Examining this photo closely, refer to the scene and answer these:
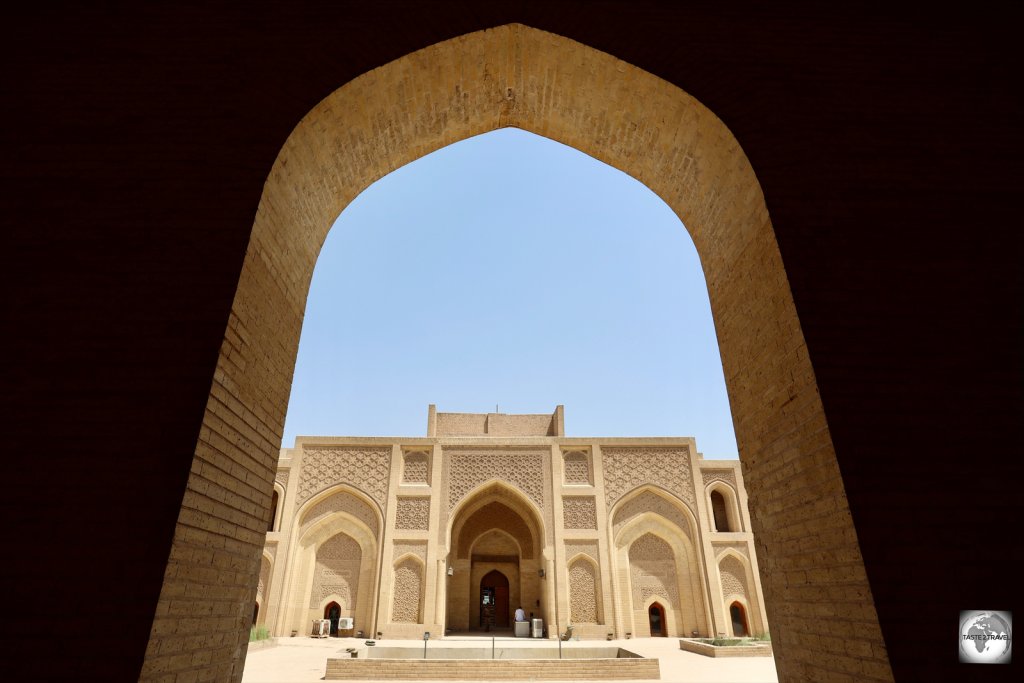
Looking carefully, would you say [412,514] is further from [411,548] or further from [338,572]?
[338,572]

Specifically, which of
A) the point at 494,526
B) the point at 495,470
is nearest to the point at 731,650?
the point at 495,470

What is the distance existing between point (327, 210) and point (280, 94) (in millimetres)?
839

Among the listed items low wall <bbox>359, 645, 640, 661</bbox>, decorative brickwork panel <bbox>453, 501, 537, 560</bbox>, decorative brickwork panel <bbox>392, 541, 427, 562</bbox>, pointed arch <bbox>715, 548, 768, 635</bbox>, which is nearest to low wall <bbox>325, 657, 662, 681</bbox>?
low wall <bbox>359, 645, 640, 661</bbox>

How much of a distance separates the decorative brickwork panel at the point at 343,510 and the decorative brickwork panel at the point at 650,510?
6.65 metres

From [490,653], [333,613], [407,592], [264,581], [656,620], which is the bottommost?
[490,653]

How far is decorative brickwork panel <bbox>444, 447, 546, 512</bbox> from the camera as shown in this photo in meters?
15.9

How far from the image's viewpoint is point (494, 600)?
18.1 m

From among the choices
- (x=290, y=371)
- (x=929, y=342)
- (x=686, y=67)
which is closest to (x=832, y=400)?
(x=929, y=342)

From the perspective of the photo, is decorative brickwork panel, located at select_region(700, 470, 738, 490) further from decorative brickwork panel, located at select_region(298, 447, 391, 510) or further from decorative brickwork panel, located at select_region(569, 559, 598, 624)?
decorative brickwork panel, located at select_region(298, 447, 391, 510)

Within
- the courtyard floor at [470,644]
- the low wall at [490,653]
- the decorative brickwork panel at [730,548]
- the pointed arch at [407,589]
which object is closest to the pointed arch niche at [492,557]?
the pointed arch at [407,589]

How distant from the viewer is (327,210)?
3.91 metres

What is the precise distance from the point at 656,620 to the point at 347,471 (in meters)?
9.44

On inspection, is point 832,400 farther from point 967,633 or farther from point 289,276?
point 289,276

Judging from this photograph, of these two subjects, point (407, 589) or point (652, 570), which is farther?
point (652, 570)
